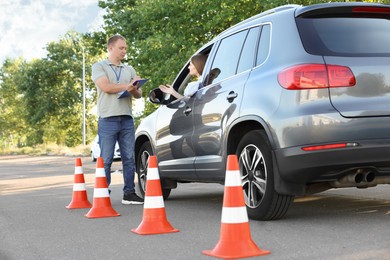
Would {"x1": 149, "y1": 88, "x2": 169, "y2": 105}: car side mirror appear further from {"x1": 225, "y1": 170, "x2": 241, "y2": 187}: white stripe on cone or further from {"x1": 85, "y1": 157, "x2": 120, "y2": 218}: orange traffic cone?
{"x1": 225, "y1": 170, "x2": 241, "y2": 187}: white stripe on cone

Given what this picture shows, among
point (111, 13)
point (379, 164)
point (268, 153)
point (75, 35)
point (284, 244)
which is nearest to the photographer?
point (284, 244)

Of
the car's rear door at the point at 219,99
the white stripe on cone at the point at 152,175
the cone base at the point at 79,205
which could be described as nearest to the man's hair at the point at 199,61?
the car's rear door at the point at 219,99

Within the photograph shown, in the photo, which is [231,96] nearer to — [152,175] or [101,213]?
[152,175]

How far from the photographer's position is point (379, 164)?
5094 millimetres

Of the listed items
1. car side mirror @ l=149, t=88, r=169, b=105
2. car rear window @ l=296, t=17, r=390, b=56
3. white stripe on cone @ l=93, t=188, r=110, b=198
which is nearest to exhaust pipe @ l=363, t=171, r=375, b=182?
car rear window @ l=296, t=17, r=390, b=56

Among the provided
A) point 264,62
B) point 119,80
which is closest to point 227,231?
point 264,62

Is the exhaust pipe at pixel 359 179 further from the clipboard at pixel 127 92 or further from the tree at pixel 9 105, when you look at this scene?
the tree at pixel 9 105

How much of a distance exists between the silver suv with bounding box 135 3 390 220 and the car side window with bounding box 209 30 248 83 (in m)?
0.02

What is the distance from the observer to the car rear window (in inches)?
208

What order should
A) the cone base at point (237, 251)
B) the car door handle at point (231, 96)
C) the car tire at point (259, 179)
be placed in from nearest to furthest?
1. the cone base at point (237, 251)
2. the car tire at point (259, 179)
3. the car door handle at point (231, 96)

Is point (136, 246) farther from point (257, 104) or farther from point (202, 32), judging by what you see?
point (202, 32)

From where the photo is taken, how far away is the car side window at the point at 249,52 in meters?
6.01

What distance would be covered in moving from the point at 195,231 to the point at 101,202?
1.74 meters

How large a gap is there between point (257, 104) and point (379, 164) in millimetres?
1177
